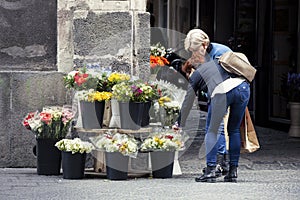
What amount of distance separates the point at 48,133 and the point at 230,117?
6.42 ft

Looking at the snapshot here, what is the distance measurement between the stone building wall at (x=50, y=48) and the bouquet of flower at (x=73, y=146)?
100cm

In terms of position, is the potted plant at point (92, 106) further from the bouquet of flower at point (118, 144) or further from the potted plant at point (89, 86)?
the bouquet of flower at point (118, 144)

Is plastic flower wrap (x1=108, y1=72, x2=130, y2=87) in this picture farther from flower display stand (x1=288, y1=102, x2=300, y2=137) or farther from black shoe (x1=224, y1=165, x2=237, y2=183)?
flower display stand (x1=288, y1=102, x2=300, y2=137)

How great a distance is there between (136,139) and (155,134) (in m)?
0.21

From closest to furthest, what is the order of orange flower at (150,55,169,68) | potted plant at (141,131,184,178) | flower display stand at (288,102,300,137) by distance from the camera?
potted plant at (141,131,184,178)
orange flower at (150,55,169,68)
flower display stand at (288,102,300,137)

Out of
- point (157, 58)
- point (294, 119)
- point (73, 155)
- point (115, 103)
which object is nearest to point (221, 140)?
point (115, 103)

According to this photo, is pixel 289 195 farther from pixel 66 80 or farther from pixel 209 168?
pixel 66 80

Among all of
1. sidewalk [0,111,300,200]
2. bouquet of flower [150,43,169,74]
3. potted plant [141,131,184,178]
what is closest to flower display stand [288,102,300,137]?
sidewalk [0,111,300,200]

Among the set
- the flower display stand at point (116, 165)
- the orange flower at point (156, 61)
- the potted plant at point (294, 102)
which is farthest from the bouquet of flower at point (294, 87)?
the flower display stand at point (116, 165)

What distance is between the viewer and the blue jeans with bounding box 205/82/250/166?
9438mm

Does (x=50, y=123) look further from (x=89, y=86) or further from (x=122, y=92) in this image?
(x=122, y=92)

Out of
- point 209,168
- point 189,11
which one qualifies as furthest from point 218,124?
point 189,11

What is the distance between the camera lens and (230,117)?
31.5 ft

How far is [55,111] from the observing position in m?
9.97
